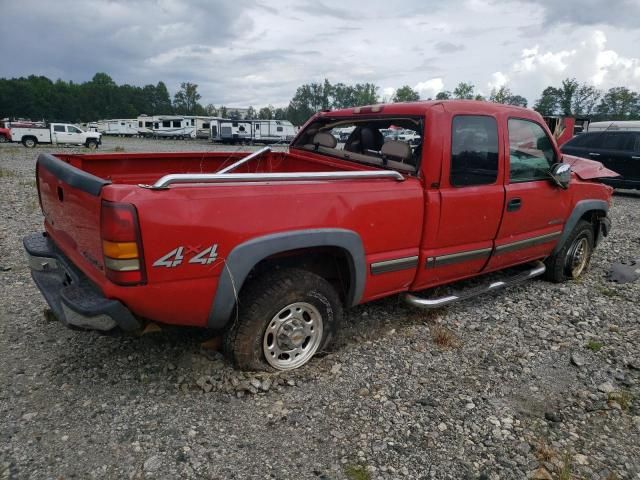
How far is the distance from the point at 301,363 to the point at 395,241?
1.06m

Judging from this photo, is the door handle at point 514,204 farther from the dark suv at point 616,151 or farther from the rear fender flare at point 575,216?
the dark suv at point 616,151

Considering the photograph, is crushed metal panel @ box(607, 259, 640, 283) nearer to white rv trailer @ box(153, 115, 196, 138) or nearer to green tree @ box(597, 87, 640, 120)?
white rv trailer @ box(153, 115, 196, 138)

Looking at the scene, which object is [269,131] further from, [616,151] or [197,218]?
[197,218]

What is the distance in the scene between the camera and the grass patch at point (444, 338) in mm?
3563

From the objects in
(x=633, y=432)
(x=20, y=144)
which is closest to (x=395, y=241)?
(x=633, y=432)

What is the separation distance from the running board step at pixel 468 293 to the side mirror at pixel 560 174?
0.91 metres

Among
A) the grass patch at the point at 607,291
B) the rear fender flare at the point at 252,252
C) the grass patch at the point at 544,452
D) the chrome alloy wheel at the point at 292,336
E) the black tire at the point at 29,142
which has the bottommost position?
the grass patch at the point at 544,452

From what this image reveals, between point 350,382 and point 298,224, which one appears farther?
point 350,382

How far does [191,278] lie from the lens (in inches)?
95.5

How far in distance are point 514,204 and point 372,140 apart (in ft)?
4.58

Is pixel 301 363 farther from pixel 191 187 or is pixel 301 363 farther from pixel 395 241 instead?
pixel 191 187

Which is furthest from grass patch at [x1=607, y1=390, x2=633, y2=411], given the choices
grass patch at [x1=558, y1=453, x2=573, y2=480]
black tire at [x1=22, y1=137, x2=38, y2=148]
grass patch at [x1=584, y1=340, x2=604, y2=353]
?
black tire at [x1=22, y1=137, x2=38, y2=148]

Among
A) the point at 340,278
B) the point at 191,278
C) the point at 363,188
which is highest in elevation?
the point at 363,188

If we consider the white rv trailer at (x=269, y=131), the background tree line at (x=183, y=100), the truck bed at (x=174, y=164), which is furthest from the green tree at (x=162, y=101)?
the truck bed at (x=174, y=164)
